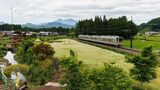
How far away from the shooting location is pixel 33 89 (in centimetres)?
3155

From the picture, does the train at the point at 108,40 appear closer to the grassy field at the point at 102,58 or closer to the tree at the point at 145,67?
the grassy field at the point at 102,58

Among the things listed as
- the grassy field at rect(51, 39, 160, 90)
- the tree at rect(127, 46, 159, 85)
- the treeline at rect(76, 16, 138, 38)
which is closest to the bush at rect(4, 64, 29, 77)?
the grassy field at rect(51, 39, 160, 90)

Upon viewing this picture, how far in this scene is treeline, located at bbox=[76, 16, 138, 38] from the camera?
314 ft

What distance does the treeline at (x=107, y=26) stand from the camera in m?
95.7

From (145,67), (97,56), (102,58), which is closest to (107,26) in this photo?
(97,56)

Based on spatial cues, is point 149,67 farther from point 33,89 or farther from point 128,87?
point 33,89

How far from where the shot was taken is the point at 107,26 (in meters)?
107

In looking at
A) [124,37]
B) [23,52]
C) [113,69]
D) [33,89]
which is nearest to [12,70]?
[33,89]

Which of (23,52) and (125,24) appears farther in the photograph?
(125,24)

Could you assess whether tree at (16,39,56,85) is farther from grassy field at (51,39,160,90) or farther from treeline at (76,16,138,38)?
treeline at (76,16,138,38)

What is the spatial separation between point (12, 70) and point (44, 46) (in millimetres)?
4459

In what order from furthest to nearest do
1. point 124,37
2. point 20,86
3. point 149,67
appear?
point 124,37
point 20,86
point 149,67

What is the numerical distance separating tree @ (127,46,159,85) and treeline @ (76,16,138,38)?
59.7 m

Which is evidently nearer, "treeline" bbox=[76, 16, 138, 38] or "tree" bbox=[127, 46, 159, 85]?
"tree" bbox=[127, 46, 159, 85]
